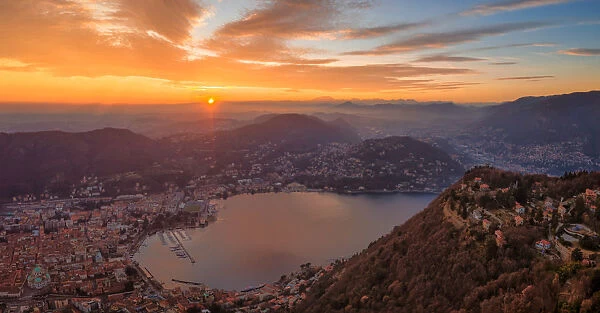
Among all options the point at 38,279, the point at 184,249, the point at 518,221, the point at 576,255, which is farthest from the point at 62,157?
the point at 576,255

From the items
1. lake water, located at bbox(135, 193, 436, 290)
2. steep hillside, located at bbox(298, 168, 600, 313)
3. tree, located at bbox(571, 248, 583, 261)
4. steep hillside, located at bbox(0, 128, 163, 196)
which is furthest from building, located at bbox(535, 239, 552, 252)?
steep hillside, located at bbox(0, 128, 163, 196)

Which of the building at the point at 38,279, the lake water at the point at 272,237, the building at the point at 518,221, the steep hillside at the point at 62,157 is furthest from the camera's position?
the steep hillside at the point at 62,157

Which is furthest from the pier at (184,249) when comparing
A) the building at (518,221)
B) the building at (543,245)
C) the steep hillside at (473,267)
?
the building at (543,245)

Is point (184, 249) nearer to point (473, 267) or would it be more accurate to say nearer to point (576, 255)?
point (473, 267)

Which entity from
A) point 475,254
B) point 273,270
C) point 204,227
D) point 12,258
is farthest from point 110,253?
point 475,254

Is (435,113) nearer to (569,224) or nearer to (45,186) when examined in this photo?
(45,186)

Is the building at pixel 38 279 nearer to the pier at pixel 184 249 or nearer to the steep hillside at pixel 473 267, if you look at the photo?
the pier at pixel 184 249
